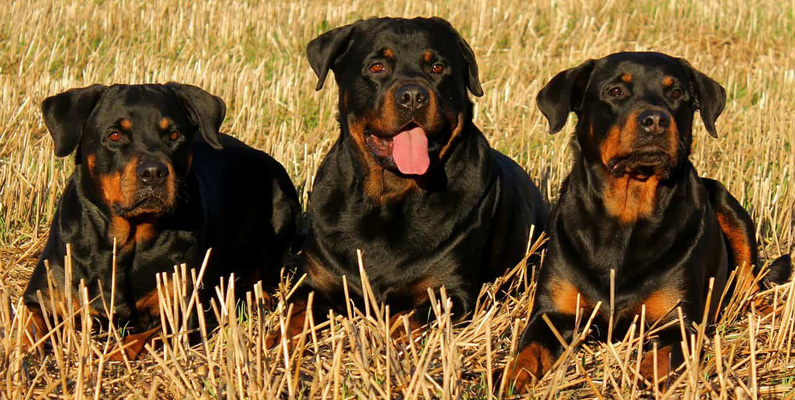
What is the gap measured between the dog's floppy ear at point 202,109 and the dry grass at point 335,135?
2.92 ft

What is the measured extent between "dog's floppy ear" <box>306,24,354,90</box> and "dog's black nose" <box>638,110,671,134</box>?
1699mm

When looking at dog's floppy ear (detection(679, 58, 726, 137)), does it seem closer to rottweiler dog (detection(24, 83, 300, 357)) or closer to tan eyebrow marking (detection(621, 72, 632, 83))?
tan eyebrow marking (detection(621, 72, 632, 83))

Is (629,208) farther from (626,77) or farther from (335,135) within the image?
(335,135)

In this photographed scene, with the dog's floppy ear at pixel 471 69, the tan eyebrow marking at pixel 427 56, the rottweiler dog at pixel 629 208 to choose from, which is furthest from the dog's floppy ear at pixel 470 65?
the rottweiler dog at pixel 629 208

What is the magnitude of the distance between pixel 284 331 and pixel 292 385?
0.84 feet

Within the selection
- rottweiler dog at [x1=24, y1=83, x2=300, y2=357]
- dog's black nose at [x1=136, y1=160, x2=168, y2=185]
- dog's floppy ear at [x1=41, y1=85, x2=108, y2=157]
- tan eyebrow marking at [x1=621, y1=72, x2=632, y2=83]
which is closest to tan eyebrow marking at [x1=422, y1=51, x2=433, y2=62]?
tan eyebrow marking at [x1=621, y1=72, x2=632, y2=83]

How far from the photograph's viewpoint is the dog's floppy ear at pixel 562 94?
16.5ft

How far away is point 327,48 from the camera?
5492 millimetres

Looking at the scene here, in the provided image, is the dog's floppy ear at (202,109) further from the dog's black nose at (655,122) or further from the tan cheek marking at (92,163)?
the dog's black nose at (655,122)

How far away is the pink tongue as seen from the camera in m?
5.17

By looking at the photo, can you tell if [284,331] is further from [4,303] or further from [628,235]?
[628,235]

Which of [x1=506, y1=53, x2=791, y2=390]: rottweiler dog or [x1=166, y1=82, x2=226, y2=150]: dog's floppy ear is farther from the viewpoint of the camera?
[x1=166, y1=82, x2=226, y2=150]: dog's floppy ear

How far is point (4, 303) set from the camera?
3.94 metres

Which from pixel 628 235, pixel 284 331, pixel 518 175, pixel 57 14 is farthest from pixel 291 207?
pixel 57 14
